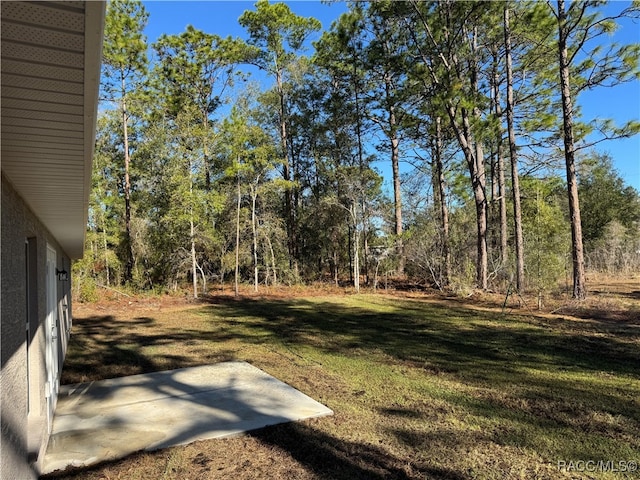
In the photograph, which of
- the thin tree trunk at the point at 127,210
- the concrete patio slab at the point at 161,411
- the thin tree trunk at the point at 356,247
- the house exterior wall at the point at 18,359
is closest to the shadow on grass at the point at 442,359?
the concrete patio slab at the point at 161,411

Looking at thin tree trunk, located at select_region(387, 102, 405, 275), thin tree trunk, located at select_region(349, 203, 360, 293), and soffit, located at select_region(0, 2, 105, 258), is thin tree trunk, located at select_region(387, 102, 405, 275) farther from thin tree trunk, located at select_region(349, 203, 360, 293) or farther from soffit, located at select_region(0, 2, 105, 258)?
soffit, located at select_region(0, 2, 105, 258)

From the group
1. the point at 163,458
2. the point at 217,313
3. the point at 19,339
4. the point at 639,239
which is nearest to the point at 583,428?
the point at 163,458

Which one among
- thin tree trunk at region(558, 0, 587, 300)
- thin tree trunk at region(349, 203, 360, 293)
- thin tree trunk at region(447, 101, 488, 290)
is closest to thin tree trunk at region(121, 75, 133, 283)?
thin tree trunk at region(349, 203, 360, 293)

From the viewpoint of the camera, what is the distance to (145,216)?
59.4 feet

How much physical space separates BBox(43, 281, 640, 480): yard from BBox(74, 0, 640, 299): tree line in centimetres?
505

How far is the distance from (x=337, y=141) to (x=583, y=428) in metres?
20.2

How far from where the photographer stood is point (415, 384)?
15.9 feet

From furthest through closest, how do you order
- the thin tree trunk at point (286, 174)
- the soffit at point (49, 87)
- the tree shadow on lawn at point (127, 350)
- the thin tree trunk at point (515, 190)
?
the thin tree trunk at point (286, 174) < the thin tree trunk at point (515, 190) < the tree shadow on lawn at point (127, 350) < the soffit at point (49, 87)

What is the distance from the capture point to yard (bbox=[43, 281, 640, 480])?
2957mm

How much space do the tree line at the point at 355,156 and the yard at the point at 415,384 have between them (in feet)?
16.6

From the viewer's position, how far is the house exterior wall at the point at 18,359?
6.45ft

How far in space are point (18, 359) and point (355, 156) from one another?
67.2 feet

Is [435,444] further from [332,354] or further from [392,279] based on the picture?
[392,279]

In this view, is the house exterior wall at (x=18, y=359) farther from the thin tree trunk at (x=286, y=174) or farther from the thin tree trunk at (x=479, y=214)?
the thin tree trunk at (x=286, y=174)
